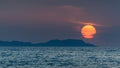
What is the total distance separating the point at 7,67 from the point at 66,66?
31.7 feet

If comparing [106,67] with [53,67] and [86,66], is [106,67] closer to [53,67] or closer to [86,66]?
[86,66]

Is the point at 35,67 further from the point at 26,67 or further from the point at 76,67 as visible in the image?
the point at 76,67

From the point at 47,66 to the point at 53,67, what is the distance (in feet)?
5.77

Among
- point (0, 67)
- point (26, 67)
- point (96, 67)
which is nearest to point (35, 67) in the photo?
point (26, 67)

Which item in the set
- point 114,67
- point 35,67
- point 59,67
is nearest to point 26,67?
point 35,67

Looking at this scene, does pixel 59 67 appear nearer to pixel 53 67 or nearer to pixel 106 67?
pixel 53 67

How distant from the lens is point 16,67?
63.4 metres

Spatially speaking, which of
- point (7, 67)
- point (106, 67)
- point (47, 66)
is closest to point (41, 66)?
point (47, 66)

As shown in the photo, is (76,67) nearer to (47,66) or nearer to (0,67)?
(47,66)

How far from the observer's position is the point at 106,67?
207 feet

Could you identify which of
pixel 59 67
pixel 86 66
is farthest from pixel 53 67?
pixel 86 66

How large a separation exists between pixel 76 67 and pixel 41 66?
596 centimetres

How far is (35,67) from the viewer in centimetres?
6338

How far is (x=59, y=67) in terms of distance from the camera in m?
64.2
